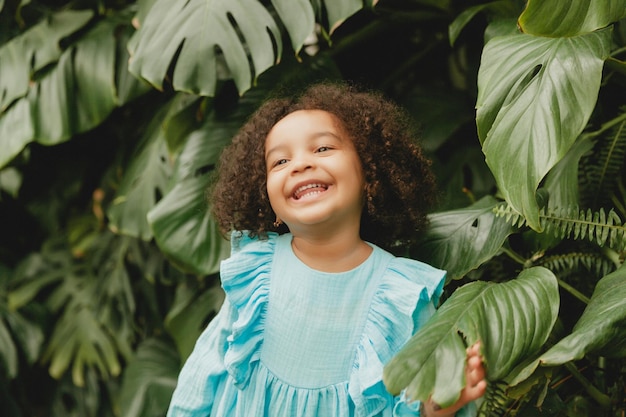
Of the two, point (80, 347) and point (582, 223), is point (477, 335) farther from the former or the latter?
point (80, 347)

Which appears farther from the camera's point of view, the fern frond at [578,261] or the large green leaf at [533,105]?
the fern frond at [578,261]

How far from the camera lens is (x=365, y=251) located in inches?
43.0

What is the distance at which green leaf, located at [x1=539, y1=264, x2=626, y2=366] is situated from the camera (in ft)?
3.07

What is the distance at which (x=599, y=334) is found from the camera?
0.95 meters

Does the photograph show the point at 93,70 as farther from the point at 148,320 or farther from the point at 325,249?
the point at 325,249

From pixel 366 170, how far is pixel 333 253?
0.14m

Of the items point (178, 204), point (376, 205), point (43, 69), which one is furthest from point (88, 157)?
point (376, 205)

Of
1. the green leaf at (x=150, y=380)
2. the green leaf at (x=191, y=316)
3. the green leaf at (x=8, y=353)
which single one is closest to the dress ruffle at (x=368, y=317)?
the green leaf at (x=191, y=316)

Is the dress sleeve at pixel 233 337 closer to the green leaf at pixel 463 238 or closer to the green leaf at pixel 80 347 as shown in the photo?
the green leaf at pixel 463 238

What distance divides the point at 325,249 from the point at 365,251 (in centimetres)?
6

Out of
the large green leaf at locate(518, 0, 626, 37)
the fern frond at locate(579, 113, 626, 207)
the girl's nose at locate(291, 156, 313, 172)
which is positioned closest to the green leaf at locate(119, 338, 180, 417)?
the girl's nose at locate(291, 156, 313, 172)

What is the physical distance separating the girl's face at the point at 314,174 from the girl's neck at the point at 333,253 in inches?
0.8

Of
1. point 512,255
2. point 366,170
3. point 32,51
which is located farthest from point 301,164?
point 32,51

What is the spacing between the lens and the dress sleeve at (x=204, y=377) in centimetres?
110
